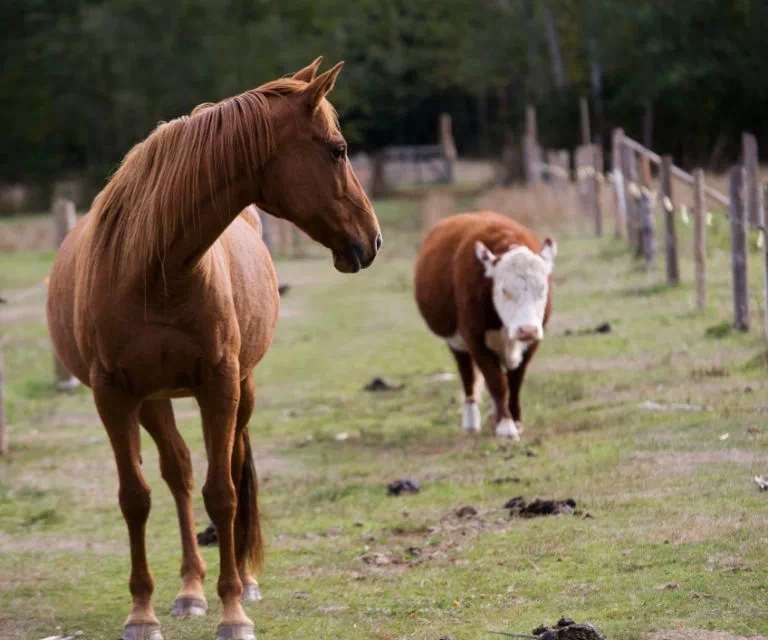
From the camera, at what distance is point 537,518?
7566mm

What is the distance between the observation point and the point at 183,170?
551 cm

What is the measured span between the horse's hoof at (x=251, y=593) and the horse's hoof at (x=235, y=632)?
2.40ft

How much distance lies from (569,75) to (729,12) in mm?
13007

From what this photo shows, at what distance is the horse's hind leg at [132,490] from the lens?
19.1ft

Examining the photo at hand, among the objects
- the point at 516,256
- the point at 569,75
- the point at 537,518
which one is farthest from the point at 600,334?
the point at 569,75

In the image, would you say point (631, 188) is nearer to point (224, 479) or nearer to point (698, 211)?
point (698, 211)

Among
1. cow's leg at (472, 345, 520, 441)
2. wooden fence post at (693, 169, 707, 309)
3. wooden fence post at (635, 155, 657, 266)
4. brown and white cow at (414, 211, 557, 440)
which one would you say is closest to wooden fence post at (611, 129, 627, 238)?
wooden fence post at (635, 155, 657, 266)

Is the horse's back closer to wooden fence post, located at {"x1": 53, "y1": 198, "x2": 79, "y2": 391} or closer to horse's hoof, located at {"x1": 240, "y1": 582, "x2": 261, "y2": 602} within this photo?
horse's hoof, located at {"x1": 240, "y1": 582, "x2": 261, "y2": 602}

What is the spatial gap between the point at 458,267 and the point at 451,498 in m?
2.83

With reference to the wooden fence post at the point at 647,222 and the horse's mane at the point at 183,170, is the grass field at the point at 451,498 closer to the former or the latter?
the horse's mane at the point at 183,170

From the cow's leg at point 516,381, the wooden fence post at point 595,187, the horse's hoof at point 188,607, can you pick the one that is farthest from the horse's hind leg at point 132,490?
the wooden fence post at point 595,187

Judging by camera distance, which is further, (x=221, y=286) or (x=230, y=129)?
(x=221, y=286)

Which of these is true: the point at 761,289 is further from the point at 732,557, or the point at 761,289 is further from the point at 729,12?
the point at 729,12

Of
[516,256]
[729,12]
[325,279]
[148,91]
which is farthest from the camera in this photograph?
[148,91]
